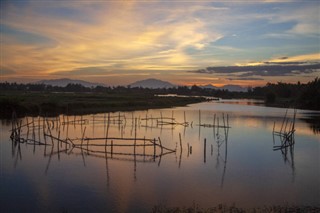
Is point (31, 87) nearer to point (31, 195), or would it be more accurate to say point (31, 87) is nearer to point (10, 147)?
point (10, 147)

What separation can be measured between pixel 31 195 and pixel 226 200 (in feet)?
16.6

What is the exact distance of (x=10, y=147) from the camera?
15.6 meters

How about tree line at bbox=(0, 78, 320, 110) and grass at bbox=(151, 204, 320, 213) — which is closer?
grass at bbox=(151, 204, 320, 213)

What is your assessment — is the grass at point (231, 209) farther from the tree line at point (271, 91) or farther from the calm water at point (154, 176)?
the tree line at point (271, 91)

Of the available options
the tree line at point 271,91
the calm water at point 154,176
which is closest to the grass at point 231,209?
the calm water at point 154,176

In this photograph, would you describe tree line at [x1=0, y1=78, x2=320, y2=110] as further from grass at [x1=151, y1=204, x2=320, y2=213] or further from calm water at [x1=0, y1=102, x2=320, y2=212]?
grass at [x1=151, y1=204, x2=320, y2=213]

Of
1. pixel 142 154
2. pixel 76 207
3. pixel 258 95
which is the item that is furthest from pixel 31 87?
pixel 76 207

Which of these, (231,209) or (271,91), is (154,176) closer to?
(231,209)

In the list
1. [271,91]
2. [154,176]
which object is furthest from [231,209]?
[271,91]

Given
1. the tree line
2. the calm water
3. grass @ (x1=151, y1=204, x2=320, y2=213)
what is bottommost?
the calm water

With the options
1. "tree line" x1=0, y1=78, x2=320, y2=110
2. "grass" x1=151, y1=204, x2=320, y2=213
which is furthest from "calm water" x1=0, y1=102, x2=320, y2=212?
"tree line" x1=0, y1=78, x2=320, y2=110

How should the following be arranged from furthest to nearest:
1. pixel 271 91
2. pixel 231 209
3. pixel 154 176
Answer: pixel 271 91 → pixel 154 176 → pixel 231 209

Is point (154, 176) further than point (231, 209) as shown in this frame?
→ Yes

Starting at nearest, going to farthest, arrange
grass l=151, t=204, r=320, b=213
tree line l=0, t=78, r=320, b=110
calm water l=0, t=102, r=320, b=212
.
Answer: grass l=151, t=204, r=320, b=213
calm water l=0, t=102, r=320, b=212
tree line l=0, t=78, r=320, b=110
